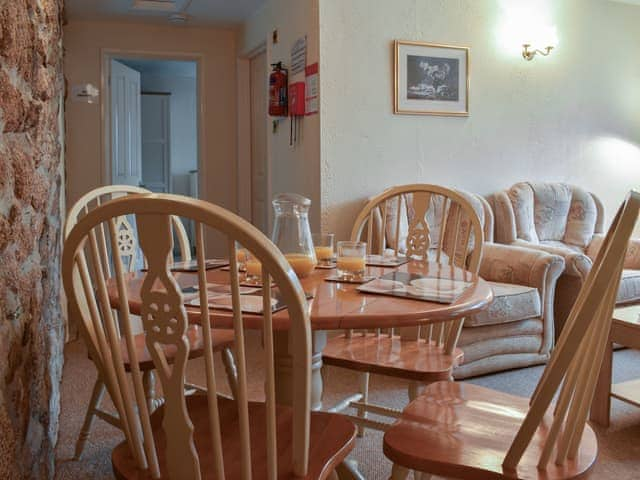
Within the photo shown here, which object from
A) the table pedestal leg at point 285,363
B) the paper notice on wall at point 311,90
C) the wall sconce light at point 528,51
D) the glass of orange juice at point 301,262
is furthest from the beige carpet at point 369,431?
the wall sconce light at point 528,51

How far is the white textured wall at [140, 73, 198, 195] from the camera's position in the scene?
823 cm

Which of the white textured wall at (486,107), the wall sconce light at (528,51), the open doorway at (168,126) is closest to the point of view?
the white textured wall at (486,107)

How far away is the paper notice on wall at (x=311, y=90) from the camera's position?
3664 millimetres

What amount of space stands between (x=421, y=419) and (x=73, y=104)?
478 cm

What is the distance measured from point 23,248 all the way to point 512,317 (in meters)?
2.41

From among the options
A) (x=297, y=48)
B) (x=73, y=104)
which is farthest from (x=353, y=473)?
(x=73, y=104)

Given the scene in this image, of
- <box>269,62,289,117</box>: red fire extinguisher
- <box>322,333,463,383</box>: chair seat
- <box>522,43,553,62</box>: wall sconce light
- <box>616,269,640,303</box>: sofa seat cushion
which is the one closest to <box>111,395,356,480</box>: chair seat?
<box>322,333,463,383</box>: chair seat

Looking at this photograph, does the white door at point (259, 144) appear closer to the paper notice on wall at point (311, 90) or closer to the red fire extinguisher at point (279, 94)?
the red fire extinguisher at point (279, 94)

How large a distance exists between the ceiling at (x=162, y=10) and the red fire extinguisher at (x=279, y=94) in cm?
85

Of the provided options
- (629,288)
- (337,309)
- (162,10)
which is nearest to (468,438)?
(337,309)

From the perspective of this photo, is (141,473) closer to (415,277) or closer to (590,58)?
(415,277)

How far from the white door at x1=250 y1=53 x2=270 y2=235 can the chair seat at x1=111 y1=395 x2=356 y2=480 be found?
11.8 ft

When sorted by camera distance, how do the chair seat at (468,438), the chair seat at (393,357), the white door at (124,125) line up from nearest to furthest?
the chair seat at (468,438), the chair seat at (393,357), the white door at (124,125)

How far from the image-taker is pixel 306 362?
3.32 ft
